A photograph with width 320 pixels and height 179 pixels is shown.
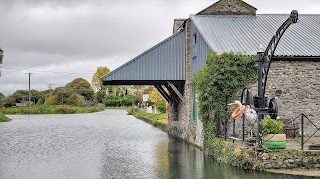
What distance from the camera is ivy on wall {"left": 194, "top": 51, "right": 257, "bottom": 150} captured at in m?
16.0

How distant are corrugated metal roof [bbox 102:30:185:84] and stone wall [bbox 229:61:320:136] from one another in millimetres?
6472

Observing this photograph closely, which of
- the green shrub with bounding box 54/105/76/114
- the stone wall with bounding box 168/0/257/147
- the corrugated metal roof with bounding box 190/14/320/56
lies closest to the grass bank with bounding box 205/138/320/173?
the corrugated metal roof with bounding box 190/14/320/56

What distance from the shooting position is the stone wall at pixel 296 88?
55.0 feet

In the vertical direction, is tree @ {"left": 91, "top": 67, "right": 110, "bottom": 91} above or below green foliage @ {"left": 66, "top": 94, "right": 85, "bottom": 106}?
above

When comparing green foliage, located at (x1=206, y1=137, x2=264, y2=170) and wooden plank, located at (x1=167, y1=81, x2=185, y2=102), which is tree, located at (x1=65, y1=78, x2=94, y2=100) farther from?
green foliage, located at (x1=206, y1=137, x2=264, y2=170)

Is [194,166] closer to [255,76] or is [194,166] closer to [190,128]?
[255,76]

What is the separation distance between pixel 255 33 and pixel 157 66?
514cm

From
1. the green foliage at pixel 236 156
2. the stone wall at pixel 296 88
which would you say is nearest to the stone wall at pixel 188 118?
the stone wall at pixel 296 88

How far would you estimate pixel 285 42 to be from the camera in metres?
18.5

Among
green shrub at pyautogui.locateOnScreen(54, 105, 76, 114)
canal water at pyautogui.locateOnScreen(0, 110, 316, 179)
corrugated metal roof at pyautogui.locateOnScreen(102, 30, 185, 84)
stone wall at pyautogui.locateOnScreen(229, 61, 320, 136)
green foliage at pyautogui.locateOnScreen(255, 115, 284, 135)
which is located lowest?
canal water at pyautogui.locateOnScreen(0, 110, 316, 179)

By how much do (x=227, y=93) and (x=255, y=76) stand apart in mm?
1221

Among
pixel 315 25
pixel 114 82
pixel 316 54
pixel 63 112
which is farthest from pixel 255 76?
pixel 63 112

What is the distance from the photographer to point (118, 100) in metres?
99.8

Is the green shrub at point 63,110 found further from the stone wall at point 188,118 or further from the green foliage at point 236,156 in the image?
the green foliage at point 236,156
